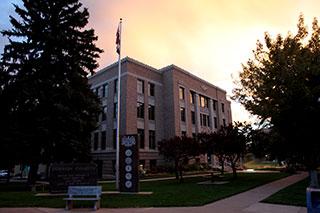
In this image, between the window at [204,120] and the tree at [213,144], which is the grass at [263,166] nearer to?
the window at [204,120]

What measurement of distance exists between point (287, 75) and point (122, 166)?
41.4 feet

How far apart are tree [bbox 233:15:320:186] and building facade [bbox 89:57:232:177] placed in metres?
16.9

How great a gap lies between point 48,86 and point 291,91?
16070mm

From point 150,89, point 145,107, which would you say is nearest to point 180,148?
point 145,107

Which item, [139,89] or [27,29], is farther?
[139,89]

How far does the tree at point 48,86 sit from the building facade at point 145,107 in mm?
15657

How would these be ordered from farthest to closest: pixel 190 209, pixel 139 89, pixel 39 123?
pixel 139 89 → pixel 39 123 → pixel 190 209

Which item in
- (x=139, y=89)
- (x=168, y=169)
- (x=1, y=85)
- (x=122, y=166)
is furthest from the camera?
(x=139, y=89)

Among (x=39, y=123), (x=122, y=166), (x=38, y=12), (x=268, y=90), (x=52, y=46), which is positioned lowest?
(x=122, y=166)

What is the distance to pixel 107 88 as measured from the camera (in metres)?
44.5

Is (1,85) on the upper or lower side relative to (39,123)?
upper

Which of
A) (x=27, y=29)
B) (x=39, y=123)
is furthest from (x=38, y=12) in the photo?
(x=39, y=123)

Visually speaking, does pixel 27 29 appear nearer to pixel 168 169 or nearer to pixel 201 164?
pixel 168 169

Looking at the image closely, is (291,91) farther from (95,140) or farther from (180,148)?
(95,140)
